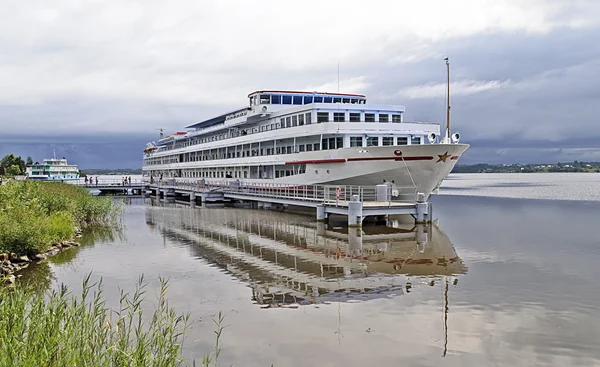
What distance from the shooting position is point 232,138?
4831 cm

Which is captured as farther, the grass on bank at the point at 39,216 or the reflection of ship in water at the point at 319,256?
the grass on bank at the point at 39,216

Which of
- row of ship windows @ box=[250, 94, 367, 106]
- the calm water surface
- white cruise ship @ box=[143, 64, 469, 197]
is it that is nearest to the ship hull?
white cruise ship @ box=[143, 64, 469, 197]

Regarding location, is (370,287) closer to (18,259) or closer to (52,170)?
(18,259)

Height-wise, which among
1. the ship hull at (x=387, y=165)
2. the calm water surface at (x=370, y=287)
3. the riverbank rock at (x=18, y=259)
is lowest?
the calm water surface at (x=370, y=287)

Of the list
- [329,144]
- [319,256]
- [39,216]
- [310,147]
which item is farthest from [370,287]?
[310,147]

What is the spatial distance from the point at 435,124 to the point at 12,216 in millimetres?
24837

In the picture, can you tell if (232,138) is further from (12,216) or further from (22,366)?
(22,366)

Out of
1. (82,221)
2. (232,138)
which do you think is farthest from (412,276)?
(232,138)

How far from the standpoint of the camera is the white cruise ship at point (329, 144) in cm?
2770

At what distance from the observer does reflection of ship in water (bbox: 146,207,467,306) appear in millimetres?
14195

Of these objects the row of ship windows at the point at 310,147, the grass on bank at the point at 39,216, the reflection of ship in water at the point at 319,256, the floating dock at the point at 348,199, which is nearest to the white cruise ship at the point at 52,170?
the row of ship windows at the point at 310,147

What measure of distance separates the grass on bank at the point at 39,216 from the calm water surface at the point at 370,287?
1156 mm

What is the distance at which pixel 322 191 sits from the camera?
100 ft

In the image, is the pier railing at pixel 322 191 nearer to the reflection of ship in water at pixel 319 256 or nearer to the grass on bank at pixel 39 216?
the reflection of ship in water at pixel 319 256
